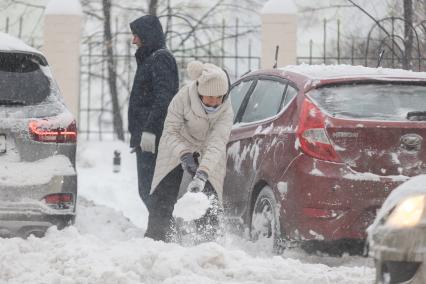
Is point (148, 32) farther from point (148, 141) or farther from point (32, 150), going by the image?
point (32, 150)

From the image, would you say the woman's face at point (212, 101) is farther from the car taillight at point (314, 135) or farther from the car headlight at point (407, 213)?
the car headlight at point (407, 213)

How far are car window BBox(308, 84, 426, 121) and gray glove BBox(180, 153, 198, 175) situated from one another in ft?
3.44

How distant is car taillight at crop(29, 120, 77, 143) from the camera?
20.6 ft

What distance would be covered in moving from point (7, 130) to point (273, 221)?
2052 millimetres

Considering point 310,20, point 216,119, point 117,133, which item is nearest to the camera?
point 216,119

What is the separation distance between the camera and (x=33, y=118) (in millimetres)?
6293

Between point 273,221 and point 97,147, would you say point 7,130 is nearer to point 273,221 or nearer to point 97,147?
point 273,221

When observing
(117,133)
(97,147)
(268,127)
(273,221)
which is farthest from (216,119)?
(117,133)

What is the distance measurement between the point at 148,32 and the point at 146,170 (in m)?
1.20

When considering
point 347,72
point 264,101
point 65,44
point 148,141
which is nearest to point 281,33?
point 65,44

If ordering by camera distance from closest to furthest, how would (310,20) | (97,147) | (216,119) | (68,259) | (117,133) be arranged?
1. (68,259)
2. (216,119)
3. (97,147)
4. (117,133)
5. (310,20)

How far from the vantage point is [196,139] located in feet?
22.9

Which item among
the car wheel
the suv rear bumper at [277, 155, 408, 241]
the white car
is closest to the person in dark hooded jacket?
the car wheel

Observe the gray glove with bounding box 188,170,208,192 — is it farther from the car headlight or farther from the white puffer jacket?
the car headlight
